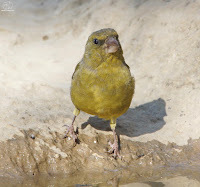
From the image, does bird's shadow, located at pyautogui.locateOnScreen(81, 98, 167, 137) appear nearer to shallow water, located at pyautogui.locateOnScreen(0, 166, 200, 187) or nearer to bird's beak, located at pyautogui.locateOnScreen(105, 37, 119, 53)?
shallow water, located at pyautogui.locateOnScreen(0, 166, 200, 187)

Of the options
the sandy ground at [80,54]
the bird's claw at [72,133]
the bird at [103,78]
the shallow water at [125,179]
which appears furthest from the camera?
the sandy ground at [80,54]

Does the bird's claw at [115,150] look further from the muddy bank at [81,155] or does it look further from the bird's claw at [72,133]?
the bird's claw at [72,133]

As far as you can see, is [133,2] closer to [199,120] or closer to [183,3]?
[183,3]

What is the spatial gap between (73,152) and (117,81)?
1.03 meters

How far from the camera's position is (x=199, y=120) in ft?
18.5

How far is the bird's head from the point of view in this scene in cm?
464

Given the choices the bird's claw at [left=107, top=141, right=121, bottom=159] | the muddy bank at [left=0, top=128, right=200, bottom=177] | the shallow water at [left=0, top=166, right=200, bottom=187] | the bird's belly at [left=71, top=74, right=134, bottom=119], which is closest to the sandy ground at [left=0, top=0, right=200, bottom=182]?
the muddy bank at [left=0, top=128, right=200, bottom=177]

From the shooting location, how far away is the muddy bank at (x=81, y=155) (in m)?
4.59

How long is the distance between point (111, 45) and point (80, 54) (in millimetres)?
3332

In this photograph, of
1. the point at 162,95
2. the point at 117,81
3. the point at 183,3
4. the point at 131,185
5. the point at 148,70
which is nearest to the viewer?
the point at 131,185

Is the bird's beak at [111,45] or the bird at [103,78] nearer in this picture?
the bird's beak at [111,45]

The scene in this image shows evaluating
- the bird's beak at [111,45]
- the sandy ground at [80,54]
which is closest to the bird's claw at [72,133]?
→ the sandy ground at [80,54]

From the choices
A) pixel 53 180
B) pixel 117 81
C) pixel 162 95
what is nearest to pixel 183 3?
pixel 162 95

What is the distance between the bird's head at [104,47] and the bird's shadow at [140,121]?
114 centimetres
